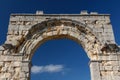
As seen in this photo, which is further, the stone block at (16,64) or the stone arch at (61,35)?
A: the stone arch at (61,35)

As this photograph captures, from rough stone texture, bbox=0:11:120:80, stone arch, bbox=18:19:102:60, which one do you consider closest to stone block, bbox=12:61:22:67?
rough stone texture, bbox=0:11:120:80

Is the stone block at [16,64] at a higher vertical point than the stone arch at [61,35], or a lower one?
lower

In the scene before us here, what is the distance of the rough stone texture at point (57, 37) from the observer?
9156 millimetres

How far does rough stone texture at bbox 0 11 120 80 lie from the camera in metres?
9.16

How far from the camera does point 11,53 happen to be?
9453 mm

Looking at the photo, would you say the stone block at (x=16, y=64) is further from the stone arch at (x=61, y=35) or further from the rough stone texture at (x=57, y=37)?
the stone arch at (x=61, y=35)

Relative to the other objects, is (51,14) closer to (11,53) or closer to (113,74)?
(11,53)

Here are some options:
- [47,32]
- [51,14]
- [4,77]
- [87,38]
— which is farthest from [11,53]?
[87,38]

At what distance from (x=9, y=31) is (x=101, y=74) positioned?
469cm

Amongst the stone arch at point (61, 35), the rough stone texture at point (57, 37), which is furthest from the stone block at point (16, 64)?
the stone arch at point (61, 35)

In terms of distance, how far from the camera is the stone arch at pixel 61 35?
9664 mm

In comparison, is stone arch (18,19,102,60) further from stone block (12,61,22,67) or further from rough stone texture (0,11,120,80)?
stone block (12,61,22,67)

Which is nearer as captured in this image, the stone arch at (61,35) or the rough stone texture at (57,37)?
the rough stone texture at (57,37)

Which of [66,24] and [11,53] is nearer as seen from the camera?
[11,53]
